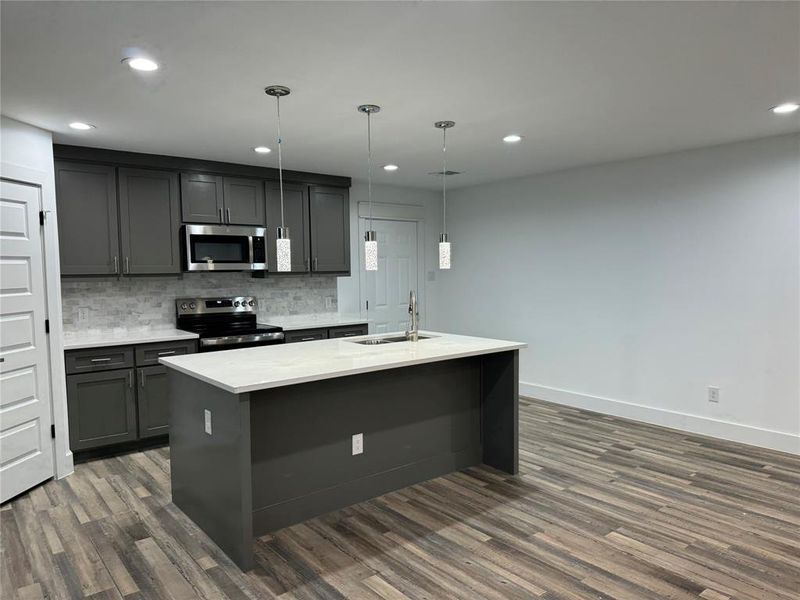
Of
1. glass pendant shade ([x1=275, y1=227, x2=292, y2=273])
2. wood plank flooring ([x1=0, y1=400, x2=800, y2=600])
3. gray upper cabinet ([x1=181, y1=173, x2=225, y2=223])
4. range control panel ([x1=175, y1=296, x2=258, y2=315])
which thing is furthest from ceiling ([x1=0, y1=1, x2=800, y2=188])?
wood plank flooring ([x1=0, y1=400, x2=800, y2=600])

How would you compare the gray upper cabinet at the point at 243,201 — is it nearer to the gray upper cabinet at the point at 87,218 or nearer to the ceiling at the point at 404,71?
the ceiling at the point at 404,71

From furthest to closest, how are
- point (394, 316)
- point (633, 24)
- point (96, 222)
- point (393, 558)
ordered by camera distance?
point (394, 316)
point (96, 222)
point (393, 558)
point (633, 24)

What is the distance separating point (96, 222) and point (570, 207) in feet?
14.1

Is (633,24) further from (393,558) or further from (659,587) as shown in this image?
(393,558)

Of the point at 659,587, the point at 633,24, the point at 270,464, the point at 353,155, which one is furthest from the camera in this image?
the point at 353,155

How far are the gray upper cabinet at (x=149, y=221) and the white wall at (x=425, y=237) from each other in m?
1.96

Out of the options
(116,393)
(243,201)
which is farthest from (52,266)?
(243,201)

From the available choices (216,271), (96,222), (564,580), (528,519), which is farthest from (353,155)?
(564,580)

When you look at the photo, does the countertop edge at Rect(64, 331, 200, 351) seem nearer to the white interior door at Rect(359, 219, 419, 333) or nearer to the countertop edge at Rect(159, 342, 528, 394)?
the countertop edge at Rect(159, 342, 528, 394)

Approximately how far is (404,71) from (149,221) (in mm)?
2799

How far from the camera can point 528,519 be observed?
9.72 feet

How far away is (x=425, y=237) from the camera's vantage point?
Result: 266 inches

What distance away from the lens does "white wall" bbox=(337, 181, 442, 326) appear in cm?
600

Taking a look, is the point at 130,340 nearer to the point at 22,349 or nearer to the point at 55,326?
the point at 55,326
